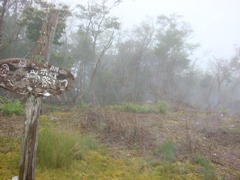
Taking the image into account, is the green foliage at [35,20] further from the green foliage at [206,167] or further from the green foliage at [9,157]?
the green foliage at [206,167]

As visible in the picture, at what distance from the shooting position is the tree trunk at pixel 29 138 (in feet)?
11.2

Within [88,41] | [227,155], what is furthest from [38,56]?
[88,41]

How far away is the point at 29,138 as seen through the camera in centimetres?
341

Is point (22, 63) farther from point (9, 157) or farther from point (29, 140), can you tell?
point (9, 157)

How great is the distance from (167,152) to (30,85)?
11.6ft

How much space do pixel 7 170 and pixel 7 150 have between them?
28.9 inches

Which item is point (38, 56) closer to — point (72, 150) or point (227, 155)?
point (72, 150)

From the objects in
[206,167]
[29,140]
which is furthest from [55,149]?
[206,167]

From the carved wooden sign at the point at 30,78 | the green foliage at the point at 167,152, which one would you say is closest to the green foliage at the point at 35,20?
the green foliage at the point at 167,152

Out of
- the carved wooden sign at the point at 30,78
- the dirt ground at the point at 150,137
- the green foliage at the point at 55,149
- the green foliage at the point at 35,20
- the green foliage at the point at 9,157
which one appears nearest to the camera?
the carved wooden sign at the point at 30,78

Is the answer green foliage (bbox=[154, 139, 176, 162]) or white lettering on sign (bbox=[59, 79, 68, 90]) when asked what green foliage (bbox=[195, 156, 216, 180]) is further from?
white lettering on sign (bbox=[59, 79, 68, 90])

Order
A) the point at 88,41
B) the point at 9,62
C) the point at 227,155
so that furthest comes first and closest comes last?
the point at 88,41, the point at 227,155, the point at 9,62

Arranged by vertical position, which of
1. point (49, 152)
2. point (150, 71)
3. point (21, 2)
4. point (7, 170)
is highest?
point (21, 2)

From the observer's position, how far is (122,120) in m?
7.20
